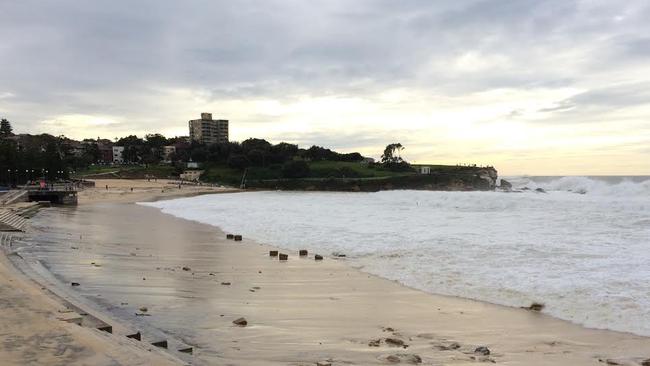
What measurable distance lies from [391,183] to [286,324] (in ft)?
332

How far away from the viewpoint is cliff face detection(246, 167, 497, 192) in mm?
106250

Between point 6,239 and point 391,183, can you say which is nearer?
point 6,239

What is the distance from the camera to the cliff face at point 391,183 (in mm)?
106250

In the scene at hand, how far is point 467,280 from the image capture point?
1184cm

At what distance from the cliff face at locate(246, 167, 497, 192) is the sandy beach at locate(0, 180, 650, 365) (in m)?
92.2

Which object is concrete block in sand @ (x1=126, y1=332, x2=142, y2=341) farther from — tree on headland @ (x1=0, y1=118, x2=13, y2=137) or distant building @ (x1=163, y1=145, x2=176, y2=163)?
distant building @ (x1=163, y1=145, x2=176, y2=163)

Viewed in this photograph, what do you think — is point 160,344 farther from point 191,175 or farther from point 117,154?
point 117,154

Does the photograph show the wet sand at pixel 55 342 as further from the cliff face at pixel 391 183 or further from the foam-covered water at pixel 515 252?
the cliff face at pixel 391 183

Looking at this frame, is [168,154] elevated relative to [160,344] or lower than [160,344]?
elevated

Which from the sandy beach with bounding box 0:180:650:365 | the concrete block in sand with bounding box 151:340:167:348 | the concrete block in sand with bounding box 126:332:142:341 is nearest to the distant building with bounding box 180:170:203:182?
the sandy beach with bounding box 0:180:650:365

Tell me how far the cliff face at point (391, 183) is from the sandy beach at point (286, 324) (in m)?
92.2

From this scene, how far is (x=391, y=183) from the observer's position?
355 ft

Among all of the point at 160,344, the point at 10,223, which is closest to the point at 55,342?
the point at 160,344

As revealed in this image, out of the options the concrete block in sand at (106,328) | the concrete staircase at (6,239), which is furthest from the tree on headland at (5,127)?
the concrete block in sand at (106,328)
